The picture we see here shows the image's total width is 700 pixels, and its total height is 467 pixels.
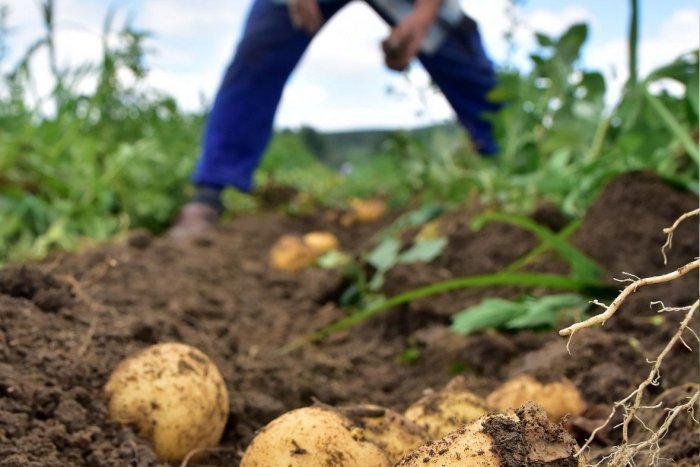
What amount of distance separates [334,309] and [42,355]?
1662mm

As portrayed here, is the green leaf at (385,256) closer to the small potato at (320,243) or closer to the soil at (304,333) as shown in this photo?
the soil at (304,333)

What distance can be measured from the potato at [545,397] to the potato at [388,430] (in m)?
0.37

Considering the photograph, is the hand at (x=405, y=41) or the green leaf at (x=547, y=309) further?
the hand at (x=405, y=41)

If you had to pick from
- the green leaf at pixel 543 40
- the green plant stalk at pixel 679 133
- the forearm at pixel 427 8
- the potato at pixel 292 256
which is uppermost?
the green plant stalk at pixel 679 133

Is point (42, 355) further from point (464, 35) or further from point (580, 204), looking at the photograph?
point (464, 35)

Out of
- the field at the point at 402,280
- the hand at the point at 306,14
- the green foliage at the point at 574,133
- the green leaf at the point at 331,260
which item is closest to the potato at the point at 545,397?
the field at the point at 402,280

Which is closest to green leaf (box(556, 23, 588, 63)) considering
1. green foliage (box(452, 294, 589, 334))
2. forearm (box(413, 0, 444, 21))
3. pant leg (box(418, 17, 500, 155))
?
forearm (box(413, 0, 444, 21))

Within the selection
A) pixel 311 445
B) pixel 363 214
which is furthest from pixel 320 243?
pixel 311 445

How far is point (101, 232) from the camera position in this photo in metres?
4.36

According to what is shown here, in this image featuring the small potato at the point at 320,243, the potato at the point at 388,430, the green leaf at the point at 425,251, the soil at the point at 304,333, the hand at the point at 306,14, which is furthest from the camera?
the small potato at the point at 320,243

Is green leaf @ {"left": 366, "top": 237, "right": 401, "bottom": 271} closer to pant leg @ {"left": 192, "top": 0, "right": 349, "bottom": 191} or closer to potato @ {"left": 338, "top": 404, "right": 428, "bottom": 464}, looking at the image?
pant leg @ {"left": 192, "top": 0, "right": 349, "bottom": 191}

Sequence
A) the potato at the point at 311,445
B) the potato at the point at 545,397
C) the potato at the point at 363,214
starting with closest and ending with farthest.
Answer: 1. the potato at the point at 311,445
2. the potato at the point at 545,397
3. the potato at the point at 363,214

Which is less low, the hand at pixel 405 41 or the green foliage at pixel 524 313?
the hand at pixel 405 41

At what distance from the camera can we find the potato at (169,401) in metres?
1.35
